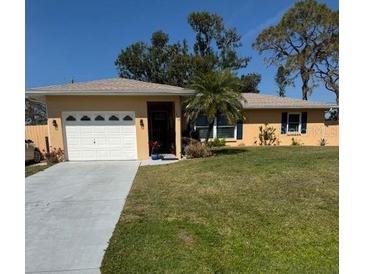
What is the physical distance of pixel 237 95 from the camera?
1394cm

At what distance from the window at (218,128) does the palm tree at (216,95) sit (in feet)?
14.9

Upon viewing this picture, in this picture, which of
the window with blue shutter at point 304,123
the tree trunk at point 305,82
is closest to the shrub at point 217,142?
the window with blue shutter at point 304,123

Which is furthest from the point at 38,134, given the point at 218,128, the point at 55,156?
the point at 218,128

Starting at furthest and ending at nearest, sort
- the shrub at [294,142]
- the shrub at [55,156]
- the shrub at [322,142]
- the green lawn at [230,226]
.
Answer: the shrub at [322,142]
the shrub at [294,142]
the shrub at [55,156]
the green lawn at [230,226]

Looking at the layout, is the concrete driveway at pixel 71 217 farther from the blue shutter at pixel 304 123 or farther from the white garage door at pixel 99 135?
the blue shutter at pixel 304 123

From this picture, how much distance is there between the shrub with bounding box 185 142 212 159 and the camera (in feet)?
45.8

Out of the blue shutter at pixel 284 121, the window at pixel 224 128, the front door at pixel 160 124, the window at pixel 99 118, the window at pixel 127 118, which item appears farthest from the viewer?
the blue shutter at pixel 284 121

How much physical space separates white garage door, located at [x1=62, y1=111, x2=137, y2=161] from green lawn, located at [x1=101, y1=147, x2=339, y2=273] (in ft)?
16.2

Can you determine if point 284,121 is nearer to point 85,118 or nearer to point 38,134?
point 85,118

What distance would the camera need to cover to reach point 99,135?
1366 cm

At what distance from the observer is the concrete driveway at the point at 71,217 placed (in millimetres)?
3989
